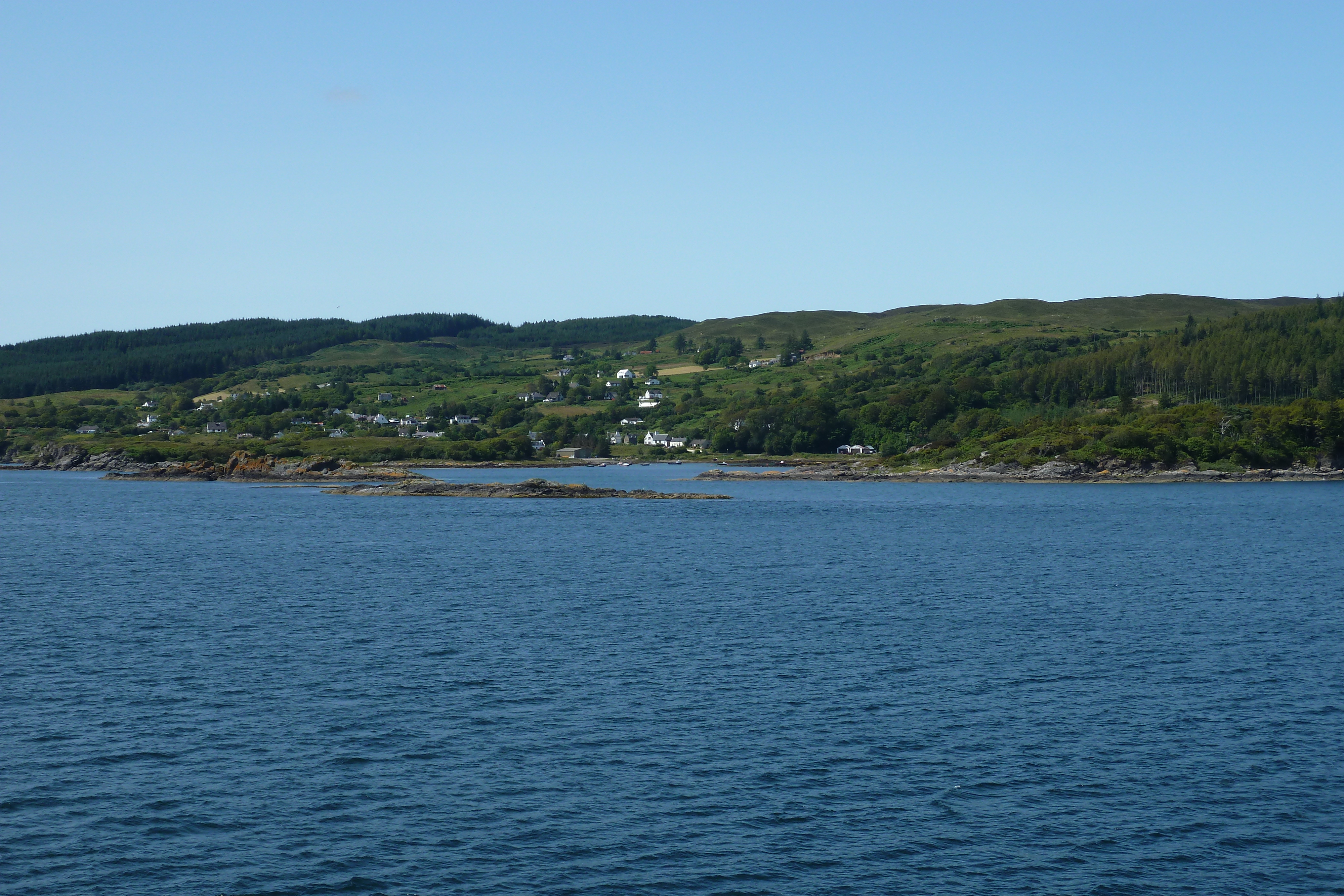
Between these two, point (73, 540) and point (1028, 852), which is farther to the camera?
point (73, 540)

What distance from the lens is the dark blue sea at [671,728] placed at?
2011 centimetres

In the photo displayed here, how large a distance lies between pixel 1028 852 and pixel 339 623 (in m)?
29.9

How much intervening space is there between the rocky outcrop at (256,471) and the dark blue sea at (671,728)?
3673 inches

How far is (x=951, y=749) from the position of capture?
86.8 feet

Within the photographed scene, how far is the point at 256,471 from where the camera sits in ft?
515

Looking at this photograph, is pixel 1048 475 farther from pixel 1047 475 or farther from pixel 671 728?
pixel 671 728

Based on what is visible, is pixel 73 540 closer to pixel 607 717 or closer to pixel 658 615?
pixel 658 615

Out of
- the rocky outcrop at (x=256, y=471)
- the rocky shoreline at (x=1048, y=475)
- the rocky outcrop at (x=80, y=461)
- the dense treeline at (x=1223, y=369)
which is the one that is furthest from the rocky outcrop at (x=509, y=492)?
the dense treeline at (x=1223, y=369)

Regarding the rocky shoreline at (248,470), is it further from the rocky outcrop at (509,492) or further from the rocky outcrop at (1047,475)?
the rocky outcrop at (1047,475)

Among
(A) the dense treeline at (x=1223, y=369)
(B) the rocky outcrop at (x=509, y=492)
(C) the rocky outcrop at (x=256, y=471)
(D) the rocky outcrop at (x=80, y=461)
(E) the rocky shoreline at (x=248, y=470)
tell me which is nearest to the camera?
(B) the rocky outcrop at (x=509, y=492)

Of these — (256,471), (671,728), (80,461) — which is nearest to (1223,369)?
(256,471)

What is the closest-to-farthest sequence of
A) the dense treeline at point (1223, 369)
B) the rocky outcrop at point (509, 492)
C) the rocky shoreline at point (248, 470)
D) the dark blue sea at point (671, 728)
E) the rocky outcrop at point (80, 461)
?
1. the dark blue sea at point (671, 728)
2. the rocky outcrop at point (509, 492)
3. the rocky shoreline at point (248, 470)
4. the rocky outcrop at point (80, 461)
5. the dense treeline at point (1223, 369)

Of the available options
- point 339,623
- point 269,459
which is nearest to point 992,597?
point 339,623

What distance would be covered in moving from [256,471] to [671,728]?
141 meters
